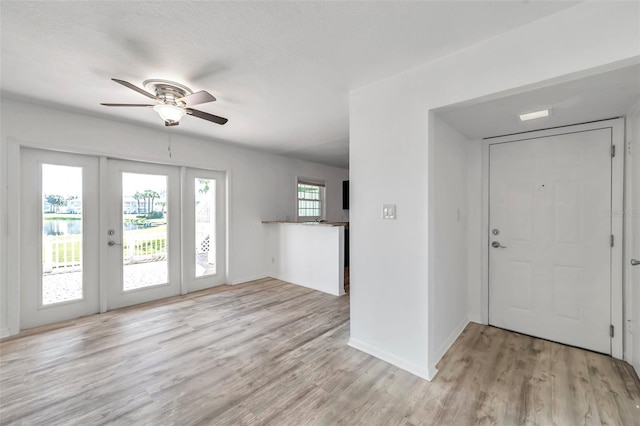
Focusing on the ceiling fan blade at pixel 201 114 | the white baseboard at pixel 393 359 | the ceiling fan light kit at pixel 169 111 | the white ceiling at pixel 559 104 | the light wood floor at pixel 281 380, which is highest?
the ceiling fan blade at pixel 201 114

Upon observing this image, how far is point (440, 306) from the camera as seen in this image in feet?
7.54

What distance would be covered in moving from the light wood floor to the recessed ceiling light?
2.08 m

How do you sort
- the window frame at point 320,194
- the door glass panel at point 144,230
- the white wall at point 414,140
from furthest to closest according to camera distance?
the window frame at point 320,194, the door glass panel at point 144,230, the white wall at point 414,140

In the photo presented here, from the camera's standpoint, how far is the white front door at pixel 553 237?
234 centimetres

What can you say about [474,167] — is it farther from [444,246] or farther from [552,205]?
[444,246]

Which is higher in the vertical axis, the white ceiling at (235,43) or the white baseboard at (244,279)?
the white ceiling at (235,43)

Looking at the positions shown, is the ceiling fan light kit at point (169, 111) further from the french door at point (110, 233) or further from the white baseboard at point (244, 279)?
the white baseboard at point (244, 279)

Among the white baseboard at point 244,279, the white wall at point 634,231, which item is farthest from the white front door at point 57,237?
the white wall at point 634,231

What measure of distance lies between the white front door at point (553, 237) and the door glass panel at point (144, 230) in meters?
4.40

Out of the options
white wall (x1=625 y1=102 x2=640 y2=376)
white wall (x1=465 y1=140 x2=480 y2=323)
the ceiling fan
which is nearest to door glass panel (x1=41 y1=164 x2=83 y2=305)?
the ceiling fan

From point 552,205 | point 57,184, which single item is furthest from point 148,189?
point 552,205

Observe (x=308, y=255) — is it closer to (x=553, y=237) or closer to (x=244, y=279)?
(x=244, y=279)

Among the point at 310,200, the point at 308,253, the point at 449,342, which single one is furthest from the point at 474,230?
the point at 310,200

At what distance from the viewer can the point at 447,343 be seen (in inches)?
96.3
